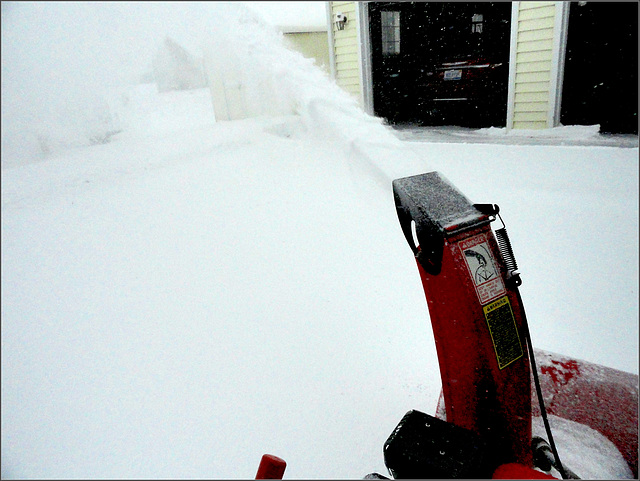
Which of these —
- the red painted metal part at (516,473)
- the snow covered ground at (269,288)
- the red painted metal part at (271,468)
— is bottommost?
the snow covered ground at (269,288)

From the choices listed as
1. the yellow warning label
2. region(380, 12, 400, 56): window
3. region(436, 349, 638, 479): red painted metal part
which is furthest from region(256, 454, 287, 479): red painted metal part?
region(380, 12, 400, 56): window

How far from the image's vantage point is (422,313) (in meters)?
2.42

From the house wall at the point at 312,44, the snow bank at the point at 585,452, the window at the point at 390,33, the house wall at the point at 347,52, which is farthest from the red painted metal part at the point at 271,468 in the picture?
the window at the point at 390,33

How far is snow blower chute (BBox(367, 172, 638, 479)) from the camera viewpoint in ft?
2.97

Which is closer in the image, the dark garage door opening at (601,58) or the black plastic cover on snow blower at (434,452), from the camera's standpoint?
the black plastic cover on snow blower at (434,452)

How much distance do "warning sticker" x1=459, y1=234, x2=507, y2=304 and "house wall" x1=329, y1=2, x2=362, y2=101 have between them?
117 inches

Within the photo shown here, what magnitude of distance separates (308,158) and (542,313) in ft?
10.4

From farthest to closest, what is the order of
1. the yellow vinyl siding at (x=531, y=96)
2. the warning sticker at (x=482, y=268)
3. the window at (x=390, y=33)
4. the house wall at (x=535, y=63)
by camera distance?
the window at (x=390, y=33) < the yellow vinyl siding at (x=531, y=96) < the house wall at (x=535, y=63) < the warning sticker at (x=482, y=268)

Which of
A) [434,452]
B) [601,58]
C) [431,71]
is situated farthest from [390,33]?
[434,452]

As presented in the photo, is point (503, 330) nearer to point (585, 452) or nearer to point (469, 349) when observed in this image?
point (469, 349)

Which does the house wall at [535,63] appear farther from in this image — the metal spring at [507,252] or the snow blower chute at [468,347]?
the snow blower chute at [468,347]

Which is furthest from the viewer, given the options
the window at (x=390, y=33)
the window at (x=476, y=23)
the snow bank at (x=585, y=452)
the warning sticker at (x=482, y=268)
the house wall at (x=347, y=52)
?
the window at (x=476, y=23)

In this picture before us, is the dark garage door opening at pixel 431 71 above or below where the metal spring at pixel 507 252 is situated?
above

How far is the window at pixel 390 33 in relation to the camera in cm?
635
